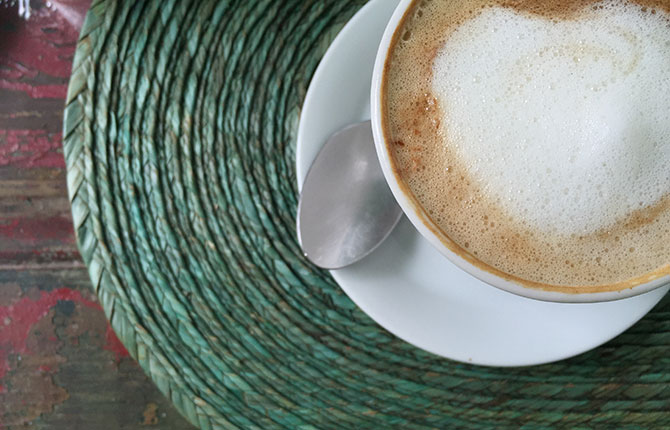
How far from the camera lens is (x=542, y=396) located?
0.82 m

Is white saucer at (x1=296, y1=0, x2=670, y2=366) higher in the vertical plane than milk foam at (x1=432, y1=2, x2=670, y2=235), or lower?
lower

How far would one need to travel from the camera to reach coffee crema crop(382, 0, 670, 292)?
1.86 feet

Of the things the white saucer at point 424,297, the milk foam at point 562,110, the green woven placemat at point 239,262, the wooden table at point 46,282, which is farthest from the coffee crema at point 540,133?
the wooden table at point 46,282

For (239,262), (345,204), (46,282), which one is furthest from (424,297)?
(46,282)

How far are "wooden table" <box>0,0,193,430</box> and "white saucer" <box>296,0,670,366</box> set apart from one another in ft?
1.67

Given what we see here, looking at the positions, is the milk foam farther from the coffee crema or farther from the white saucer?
the white saucer

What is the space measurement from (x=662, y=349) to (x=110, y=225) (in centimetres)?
71

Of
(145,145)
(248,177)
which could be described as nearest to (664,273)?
(248,177)

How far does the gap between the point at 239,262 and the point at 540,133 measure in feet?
1.37

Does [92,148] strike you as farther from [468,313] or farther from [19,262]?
[468,313]

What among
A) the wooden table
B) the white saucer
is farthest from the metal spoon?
the wooden table

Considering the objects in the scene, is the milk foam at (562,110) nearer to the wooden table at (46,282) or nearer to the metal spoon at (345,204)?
the metal spoon at (345,204)

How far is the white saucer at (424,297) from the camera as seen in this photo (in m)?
0.70

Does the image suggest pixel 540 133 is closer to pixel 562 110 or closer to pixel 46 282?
pixel 562 110
